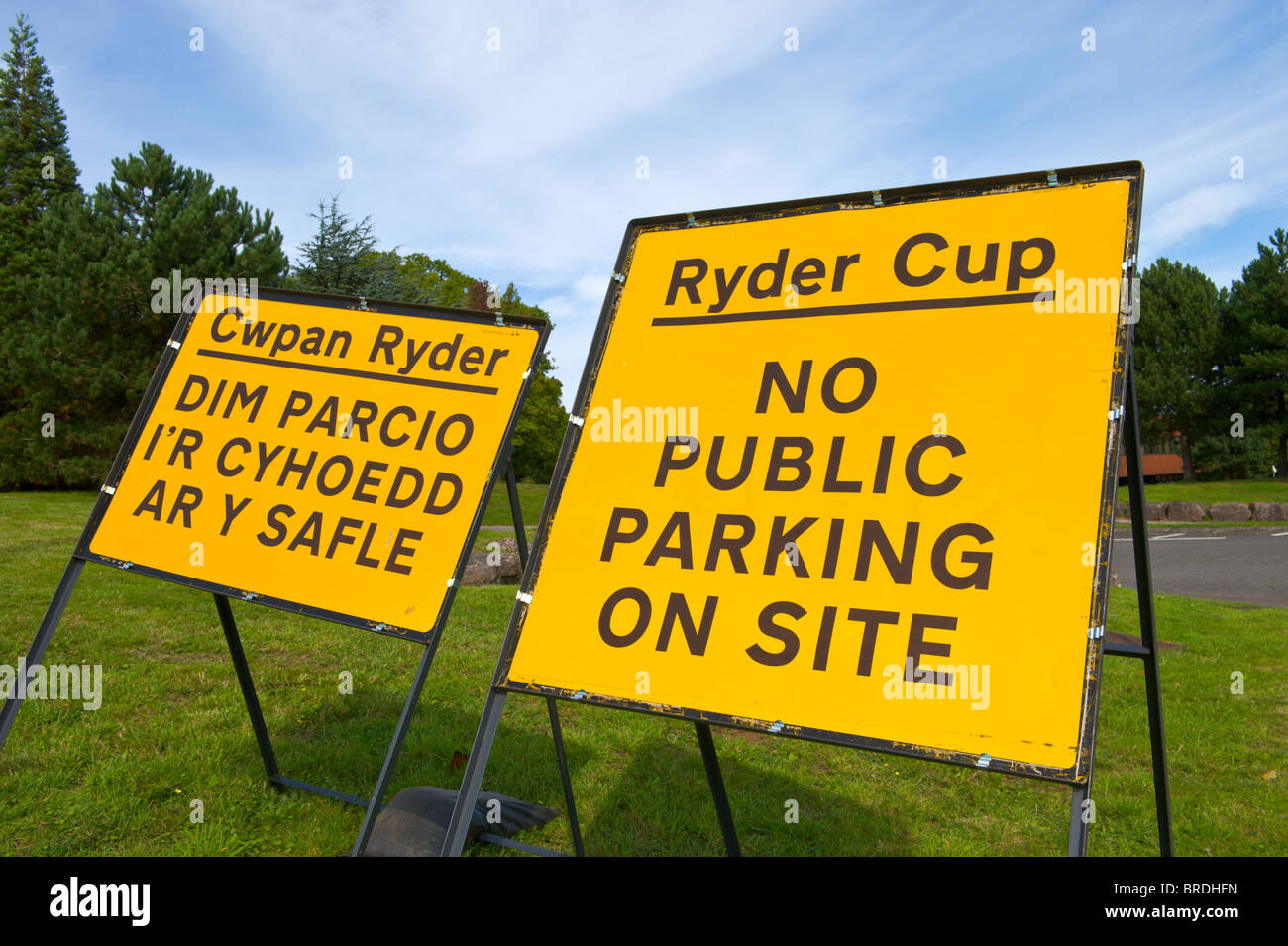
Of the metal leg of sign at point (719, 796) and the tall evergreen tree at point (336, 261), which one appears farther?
the tall evergreen tree at point (336, 261)

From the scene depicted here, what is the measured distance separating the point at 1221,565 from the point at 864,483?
13.7 metres

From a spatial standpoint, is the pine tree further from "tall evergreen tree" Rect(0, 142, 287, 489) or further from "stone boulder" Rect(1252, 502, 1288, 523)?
"stone boulder" Rect(1252, 502, 1288, 523)

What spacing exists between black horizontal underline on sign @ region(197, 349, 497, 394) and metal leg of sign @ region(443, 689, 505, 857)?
115cm

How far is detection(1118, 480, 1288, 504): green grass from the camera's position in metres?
25.3

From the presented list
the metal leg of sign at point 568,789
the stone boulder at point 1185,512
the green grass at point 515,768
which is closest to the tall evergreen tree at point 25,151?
the green grass at point 515,768

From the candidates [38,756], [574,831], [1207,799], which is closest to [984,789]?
[1207,799]

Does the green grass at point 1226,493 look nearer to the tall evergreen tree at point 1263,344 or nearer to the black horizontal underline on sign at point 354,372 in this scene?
the tall evergreen tree at point 1263,344

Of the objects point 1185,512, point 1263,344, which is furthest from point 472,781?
point 1263,344

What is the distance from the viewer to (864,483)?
1.90m

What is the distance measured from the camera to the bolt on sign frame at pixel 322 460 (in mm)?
2580

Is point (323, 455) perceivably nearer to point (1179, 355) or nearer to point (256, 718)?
point (256, 718)

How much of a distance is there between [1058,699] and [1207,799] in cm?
332

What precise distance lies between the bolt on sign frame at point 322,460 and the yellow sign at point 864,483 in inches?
20.4

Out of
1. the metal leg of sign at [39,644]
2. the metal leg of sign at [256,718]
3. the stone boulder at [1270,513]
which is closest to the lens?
the metal leg of sign at [39,644]
